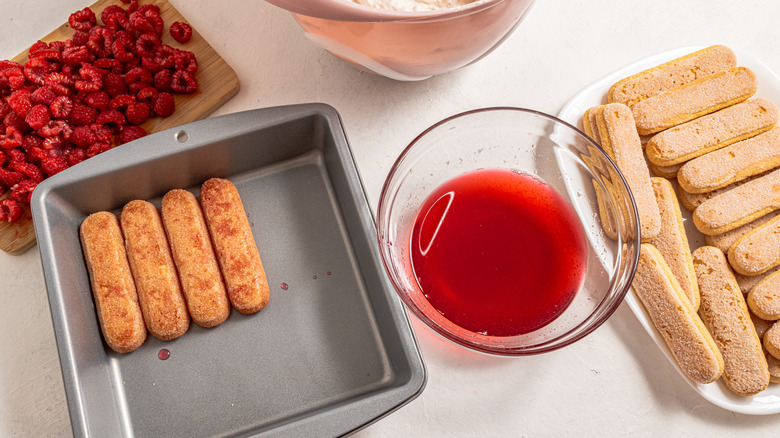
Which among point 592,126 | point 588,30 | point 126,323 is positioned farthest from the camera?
point 588,30

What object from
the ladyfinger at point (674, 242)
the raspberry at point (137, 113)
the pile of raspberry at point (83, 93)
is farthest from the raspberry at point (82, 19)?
the ladyfinger at point (674, 242)

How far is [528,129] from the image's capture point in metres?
1.01

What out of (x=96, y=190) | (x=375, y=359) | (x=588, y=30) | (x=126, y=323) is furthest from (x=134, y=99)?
(x=588, y=30)

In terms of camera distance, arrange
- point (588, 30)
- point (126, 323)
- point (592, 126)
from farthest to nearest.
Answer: point (588, 30) < point (592, 126) < point (126, 323)

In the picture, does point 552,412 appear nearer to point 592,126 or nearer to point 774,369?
point 774,369

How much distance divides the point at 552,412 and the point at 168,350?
674 millimetres

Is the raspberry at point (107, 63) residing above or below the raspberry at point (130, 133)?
above

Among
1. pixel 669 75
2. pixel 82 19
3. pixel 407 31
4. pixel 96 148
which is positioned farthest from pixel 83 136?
pixel 669 75

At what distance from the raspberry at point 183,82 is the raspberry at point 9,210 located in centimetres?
35

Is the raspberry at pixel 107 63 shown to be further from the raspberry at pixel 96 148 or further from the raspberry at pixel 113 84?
the raspberry at pixel 96 148

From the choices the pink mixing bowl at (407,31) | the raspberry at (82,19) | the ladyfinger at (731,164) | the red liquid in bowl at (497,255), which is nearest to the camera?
the pink mixing bowl at (407,31)

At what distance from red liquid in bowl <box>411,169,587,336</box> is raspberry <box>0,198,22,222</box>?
27.9 inches

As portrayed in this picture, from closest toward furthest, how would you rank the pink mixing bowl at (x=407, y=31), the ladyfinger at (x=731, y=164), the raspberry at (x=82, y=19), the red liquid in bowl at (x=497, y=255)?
the pink mixing bowl at (x=407, y=31) → the red liquid in bowl at (x=497, y=255) → the ladyfinger at (x=731, y=164) → the raspberry at (x=82, y=19)

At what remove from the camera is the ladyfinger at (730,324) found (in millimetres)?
958
